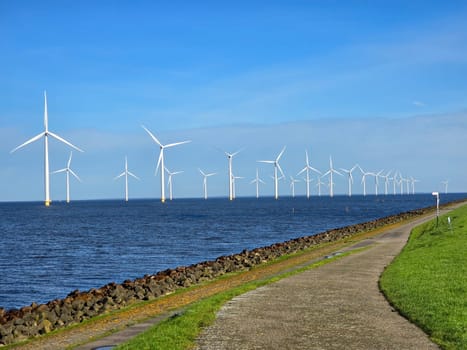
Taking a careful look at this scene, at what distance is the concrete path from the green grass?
1.14 ft

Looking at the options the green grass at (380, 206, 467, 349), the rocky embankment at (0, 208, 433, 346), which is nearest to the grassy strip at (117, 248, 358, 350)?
the rocky embankment at (0, 208, 433, 346)

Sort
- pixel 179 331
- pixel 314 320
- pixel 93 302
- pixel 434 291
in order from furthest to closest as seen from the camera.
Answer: pixel 93 302 → pixel 434 291 → pixel 314 320 → pixel 179 331

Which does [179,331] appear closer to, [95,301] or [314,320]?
[314,320]

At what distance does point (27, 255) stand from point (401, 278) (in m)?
36.4

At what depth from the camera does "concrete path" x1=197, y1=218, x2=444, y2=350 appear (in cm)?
1193

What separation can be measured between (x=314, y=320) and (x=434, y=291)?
469 centimetres

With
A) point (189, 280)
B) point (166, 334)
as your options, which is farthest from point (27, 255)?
point (166, 334)

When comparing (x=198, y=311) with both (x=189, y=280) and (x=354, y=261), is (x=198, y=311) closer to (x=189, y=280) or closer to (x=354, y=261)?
(x=189, y=280)

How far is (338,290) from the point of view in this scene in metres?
18.8

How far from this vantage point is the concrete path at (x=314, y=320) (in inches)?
470

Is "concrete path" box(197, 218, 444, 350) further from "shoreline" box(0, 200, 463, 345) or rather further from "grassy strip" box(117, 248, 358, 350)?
"shoreline" box(0, 200, 463, 345)

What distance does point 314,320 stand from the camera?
14.1m

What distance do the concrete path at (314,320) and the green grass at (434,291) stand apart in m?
0.35

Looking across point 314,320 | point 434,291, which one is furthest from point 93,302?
point 434,291
